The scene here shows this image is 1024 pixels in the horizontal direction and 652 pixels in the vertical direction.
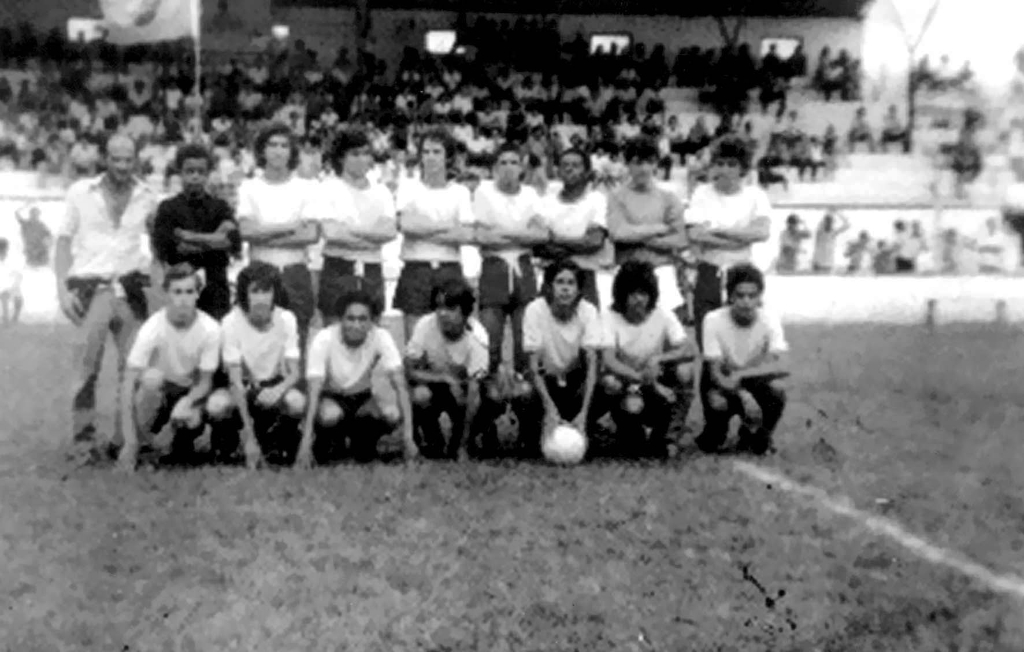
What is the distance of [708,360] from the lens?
910cm

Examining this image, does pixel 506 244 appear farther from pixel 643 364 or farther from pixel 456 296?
pixel 643 364

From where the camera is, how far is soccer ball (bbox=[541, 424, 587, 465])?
28.2 feet

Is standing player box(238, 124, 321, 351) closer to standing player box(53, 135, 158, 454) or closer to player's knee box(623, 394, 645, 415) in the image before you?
standing player box(53, 135, 158, 454)

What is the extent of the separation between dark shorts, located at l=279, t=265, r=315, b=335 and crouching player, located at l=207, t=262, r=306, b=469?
0.29m

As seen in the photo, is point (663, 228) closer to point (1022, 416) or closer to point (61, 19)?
point (1022, 416)

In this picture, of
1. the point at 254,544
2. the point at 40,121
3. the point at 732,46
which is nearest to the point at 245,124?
the point at 40,121

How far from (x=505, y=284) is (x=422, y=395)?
3.30ft

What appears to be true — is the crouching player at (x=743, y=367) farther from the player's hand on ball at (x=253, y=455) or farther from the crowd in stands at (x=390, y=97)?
the crowd in stands at (x=390, y=97)

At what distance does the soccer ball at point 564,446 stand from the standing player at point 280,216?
1614 mm

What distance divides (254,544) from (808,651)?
2.46 m

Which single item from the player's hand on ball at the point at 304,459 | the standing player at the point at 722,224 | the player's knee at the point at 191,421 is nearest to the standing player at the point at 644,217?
the standing player at the point at 722,224

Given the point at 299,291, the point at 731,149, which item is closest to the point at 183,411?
the point at 299,291

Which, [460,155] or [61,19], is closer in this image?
[460,155]

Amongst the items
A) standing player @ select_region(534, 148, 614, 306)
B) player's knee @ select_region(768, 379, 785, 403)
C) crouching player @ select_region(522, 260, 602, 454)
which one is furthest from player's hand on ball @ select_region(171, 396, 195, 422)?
player's knee @ select_region(768, 379, 785, 403)
